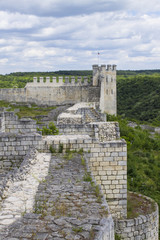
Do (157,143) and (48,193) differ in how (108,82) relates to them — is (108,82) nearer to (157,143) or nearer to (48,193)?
(157,143)

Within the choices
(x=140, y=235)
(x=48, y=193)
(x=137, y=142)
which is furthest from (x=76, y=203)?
(x=137, y=142)

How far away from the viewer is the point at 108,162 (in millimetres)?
7418

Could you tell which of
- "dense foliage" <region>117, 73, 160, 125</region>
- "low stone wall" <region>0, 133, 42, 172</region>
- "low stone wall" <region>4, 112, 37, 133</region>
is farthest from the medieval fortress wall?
"low stone wall" <region>0, 133, 42, 172</region>

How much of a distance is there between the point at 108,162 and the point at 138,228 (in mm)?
1518

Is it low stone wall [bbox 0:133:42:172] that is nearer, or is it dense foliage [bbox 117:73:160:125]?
low stone wall [bbox 0:133:42:172]

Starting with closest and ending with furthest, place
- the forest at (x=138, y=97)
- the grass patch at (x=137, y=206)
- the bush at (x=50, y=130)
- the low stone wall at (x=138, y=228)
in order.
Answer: the low stone wall at (x=138, y=228)
the grass patch at (x=137, y=206)
the bush at (x=50, y=130)
the forest at (x=138, y=97)

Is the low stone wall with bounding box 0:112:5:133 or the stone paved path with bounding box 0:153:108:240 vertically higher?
the low stone wall with bounding box 0:112:5:133

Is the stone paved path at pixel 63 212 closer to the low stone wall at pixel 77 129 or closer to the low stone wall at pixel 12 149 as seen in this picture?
the low stone wall at pixel 12 149

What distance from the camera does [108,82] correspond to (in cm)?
3350

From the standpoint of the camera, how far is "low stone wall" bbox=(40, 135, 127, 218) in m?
7.39

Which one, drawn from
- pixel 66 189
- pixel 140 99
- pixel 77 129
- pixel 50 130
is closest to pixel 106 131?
pixel 77 129

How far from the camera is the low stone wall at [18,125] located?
10.0m

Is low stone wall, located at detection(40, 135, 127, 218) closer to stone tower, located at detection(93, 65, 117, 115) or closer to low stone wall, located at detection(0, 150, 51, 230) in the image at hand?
low stone wall, located at detection(0, 150, 51, 230)

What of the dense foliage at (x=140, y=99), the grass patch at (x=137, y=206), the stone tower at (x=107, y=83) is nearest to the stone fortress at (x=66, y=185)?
the grass patch at (x=137, y=206)
